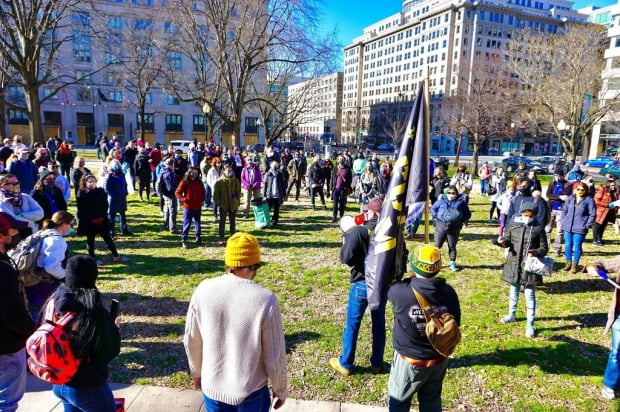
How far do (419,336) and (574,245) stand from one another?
7.02m

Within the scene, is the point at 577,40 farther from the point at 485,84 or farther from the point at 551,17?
the point at 551,17

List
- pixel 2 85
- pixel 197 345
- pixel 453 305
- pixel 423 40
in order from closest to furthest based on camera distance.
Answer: pixel 197 345 → pixel 453 305 → pixel 2 85 → pixel 423 40

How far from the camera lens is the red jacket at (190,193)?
30.3ft

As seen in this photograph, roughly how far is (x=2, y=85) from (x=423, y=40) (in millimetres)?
91349

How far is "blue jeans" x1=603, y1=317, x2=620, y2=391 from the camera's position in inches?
170

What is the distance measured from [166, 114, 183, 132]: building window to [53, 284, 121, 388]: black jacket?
65185 mm

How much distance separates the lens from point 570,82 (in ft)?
84.6

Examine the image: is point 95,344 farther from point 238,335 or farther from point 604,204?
point 604,204

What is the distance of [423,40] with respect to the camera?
97500mm

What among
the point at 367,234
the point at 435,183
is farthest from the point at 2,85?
the point at 367,234

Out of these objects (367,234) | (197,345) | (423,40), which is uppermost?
(423,40)

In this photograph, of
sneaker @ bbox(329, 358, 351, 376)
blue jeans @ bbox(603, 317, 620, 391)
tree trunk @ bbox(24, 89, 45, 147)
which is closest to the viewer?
blue jeans @ bbox(603, 317, 620, 391)

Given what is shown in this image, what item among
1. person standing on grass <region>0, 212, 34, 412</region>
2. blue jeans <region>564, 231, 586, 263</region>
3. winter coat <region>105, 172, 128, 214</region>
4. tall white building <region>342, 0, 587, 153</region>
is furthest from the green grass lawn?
tall white building <region>342, 0, 587, 153</region>

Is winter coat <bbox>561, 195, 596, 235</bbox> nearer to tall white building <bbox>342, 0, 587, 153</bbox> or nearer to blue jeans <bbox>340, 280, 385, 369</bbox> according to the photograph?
blue jeans <bbox>340, 280, 385, 369</bbox>
